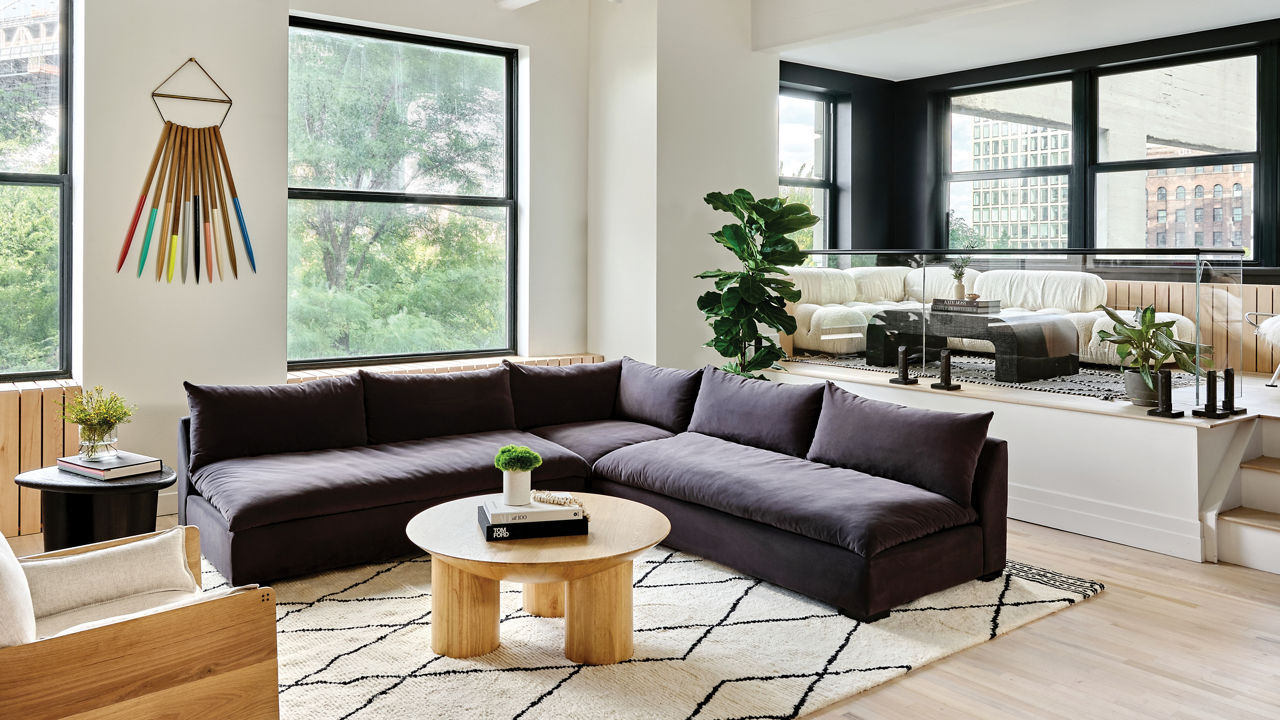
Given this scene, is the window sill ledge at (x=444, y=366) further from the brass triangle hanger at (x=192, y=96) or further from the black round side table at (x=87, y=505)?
the black round side table at (x=87, y=505)

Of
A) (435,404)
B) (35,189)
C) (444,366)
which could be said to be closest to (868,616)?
→ (435,404)

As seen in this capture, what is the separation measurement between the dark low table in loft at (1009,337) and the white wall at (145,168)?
10.0 feet

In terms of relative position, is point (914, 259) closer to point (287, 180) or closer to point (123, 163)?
point (287, 180)

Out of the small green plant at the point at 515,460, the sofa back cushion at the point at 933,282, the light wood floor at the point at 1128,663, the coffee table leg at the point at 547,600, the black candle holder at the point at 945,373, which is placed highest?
the sofa back cushion at the point at 933,282

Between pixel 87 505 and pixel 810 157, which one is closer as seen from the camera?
pixel 87 505

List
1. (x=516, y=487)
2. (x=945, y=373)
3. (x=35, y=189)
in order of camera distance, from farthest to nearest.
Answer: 1. (x=945, y=373)
2. (x=35, y=189)
3. (x=516, y=487)

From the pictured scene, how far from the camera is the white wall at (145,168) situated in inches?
181

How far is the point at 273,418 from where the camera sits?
4.32 metres

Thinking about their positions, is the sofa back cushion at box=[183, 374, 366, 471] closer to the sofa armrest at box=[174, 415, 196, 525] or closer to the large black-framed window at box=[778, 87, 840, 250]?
the sofa armrest at box=[174, 415, 196, 525]

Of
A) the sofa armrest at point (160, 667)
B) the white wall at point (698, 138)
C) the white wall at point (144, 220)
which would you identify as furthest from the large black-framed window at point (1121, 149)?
the sofa armrest at point (160, 667)

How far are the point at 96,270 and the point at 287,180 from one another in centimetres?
107

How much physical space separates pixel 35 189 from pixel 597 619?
3596 mm

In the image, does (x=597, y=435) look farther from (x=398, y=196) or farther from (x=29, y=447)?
(x=29, y=447)

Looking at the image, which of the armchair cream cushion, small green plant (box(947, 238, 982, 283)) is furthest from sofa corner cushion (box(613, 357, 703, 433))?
the armchair cream cushion
